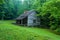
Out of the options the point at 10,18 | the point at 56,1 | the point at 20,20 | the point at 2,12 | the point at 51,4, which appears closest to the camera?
the point at 56,1

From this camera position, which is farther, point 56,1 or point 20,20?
point 20,20

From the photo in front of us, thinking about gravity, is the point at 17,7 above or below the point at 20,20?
above

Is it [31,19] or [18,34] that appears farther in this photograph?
[31,19]

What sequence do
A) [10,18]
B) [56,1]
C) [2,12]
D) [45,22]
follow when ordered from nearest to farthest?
[56,1] → [45,22] → [2,12] → [10,18]

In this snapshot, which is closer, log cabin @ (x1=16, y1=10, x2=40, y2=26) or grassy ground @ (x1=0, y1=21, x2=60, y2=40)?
grassy ground @ (x1=0, y1=21, x2=60, y2=40)

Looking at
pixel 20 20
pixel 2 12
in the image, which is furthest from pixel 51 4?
pixel 2 12

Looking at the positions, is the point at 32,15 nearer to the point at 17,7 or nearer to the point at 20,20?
the point at 20,20

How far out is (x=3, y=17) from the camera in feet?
198

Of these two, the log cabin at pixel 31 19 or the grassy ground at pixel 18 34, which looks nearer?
the grassy ground at pixel 18 34

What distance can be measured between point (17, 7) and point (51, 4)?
126 ft

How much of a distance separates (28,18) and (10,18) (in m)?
22.0

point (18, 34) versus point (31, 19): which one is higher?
point (18, 34)

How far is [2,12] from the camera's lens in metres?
57.1

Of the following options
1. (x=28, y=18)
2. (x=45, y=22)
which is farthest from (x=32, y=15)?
(x=45, y=22)
